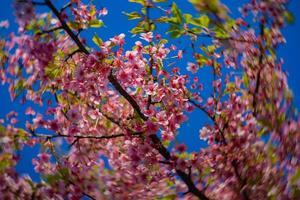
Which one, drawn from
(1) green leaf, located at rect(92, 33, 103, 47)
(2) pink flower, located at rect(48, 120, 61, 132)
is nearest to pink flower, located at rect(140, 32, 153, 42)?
(1) green leaf, located at rect(92, 33, 103, 47)

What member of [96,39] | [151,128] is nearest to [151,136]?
[151,128]

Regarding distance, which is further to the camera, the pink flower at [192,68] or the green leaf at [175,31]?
the pink flower at [192,68]

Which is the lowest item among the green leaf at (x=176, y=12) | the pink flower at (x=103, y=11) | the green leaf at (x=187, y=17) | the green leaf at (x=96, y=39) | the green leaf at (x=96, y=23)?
the green leaf at (x=187, y=17)

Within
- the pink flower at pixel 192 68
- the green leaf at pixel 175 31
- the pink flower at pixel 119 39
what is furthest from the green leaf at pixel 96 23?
the pink flower at pixel 192 68

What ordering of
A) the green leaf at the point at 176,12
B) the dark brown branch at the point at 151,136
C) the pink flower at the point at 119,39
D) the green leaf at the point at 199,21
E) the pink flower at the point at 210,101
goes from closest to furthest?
1. the green leaf at the point at 199,21
2. the green leaf at the point at 176,12
3. the dark brown branch at the point at 151,136
4. the pink flower at the point at 119,39
5. the pink flower at the point at 210,101

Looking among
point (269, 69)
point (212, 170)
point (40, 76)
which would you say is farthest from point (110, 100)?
point (269, 69)

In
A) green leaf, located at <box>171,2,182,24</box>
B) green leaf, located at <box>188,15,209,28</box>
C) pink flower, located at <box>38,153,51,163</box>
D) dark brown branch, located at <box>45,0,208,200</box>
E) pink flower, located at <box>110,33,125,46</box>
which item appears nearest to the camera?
green leaf, located at <box>188,15,209,28</box>

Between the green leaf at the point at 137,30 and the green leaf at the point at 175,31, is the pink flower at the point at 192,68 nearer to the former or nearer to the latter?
the green leaf at the point at 137,30

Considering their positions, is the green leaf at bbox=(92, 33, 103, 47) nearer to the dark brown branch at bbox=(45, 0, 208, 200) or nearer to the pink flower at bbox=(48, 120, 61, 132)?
the dark brown branch at bbox=(45, 0, 208, 200)

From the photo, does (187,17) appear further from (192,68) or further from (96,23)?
(192,68)

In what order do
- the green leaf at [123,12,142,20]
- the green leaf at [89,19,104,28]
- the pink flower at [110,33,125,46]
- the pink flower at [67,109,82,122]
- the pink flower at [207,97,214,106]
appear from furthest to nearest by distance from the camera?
the pink flower at [207,97,214,106], the pink flower at [110,33,125,46], the pink flower at [67,109,82,122], the green leaf at [89,19,104,28], the green leaf at [123,12,142,20]

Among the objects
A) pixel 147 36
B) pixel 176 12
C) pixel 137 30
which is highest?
pixel 147 36

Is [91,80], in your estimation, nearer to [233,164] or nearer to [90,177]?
[90,177]

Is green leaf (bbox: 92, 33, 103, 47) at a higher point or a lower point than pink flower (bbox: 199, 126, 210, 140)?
higher
